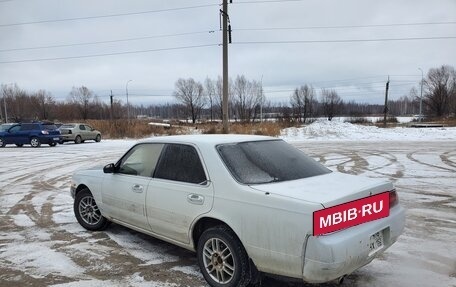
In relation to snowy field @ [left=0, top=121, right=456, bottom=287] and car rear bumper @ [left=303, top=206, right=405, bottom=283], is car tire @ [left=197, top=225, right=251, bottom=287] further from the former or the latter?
car rear bumper @ [left=303, top=206, right=405, bottom=283]

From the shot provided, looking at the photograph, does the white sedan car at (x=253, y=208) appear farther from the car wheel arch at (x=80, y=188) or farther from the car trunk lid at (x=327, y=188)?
the car wheel arch at (x=80, y=188)

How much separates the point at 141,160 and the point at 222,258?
1935mm

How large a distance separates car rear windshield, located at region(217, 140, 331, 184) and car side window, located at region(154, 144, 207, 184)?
1.06ft

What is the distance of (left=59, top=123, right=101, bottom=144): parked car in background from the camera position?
28.3 m

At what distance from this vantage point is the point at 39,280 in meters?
4.13

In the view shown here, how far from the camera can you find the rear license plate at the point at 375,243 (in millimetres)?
3447

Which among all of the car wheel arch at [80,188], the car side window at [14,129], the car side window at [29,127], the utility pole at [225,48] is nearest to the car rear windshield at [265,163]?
the car wheel arch at [80,188]

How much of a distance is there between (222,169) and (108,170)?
7.28ft

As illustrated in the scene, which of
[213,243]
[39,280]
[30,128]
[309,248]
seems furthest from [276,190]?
[30,128]

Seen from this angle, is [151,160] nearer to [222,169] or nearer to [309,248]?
[222,169]

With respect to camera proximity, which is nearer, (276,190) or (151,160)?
(276,190)

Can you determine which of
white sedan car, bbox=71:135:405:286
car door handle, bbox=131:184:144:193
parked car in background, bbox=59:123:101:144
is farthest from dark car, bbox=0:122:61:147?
car door handle, bbox=131:184:144:193

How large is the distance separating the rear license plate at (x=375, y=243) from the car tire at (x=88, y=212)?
156 inches

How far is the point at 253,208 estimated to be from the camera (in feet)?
11.3
